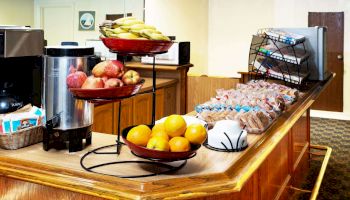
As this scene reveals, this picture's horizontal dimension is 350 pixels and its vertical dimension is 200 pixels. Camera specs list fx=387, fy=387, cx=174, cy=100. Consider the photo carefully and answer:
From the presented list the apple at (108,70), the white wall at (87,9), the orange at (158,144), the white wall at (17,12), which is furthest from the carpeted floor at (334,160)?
the white wall at (17,12)

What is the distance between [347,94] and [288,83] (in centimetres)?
414

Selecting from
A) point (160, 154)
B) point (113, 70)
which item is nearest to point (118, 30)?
point (113, 70)

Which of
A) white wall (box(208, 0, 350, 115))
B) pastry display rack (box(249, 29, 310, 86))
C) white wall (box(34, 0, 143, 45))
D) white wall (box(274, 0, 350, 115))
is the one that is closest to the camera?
pastry display rack (box(249, 29, 310, 86))

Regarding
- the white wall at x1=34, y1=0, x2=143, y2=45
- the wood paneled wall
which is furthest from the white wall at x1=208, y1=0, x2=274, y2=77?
the wood paneled wall

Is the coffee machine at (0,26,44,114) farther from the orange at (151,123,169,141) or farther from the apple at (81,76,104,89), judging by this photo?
the orange at (151,123,169,141)

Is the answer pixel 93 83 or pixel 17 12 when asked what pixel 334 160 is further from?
pixel 17 12

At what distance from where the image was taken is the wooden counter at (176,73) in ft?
15.7

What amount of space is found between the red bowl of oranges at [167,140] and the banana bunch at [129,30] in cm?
34

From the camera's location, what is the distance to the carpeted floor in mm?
3545

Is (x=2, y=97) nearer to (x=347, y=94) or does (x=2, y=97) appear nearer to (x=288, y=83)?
(x=288, y=83)

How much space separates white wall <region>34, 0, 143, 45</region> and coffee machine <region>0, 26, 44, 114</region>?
5599mm

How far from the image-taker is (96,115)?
350 centimetres

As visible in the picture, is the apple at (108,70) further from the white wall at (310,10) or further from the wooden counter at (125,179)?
the white wall at (310,10)

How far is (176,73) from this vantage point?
486cm
